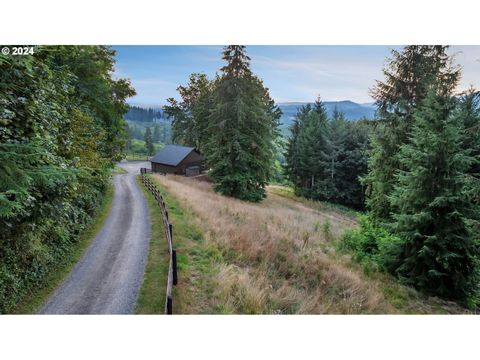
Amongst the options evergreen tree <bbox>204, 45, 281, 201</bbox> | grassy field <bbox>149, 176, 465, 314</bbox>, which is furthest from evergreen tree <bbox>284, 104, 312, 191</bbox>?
grassy field <bbox>149, 176, 465, 314</bbox>

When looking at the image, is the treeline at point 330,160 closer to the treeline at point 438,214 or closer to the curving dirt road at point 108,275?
the treeline at point 438,214

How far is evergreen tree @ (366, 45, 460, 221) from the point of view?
1295 cm

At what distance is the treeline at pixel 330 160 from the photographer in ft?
111

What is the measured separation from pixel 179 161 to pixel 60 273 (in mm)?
30857

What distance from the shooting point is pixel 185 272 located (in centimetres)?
780

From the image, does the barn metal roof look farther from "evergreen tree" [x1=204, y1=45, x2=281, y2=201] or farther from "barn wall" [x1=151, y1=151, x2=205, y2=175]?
"evergreen tree" [x1=204, y1=45, x2=281, y2=201]

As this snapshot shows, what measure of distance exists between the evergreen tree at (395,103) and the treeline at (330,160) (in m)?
18.5

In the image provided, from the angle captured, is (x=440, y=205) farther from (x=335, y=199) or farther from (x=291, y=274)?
(x=335, y=199)

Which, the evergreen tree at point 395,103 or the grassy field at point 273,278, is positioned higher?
the evergreen tree at point 395,103

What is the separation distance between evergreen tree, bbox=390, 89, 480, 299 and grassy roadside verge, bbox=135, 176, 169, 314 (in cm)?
701

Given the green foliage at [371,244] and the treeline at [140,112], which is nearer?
the green foliage at [371,244]

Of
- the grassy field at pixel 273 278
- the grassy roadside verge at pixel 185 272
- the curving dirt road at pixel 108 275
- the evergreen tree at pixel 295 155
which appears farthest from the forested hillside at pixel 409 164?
the evergreen tree at pixel 295 155

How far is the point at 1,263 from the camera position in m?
6.04

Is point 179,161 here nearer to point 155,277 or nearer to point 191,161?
point 191,161
